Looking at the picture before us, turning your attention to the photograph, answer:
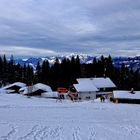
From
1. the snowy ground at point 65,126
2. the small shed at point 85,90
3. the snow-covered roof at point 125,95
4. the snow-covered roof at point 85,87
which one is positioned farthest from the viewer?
the snow-covered roof at point 85,87

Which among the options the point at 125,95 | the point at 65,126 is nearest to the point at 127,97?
the point at 125,95

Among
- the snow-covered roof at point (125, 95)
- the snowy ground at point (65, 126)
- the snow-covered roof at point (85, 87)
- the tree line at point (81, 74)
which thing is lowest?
the snowy ground at point (65, 126)

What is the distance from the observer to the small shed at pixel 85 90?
107 meters

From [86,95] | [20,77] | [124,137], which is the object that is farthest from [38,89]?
[124,137]

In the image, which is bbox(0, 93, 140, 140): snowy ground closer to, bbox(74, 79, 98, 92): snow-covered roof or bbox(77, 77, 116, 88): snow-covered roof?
bbox(74, 79, 98, 92): snow-covered roof

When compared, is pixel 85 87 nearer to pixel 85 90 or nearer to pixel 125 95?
pixel 85 90

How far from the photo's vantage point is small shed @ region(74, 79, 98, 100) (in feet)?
350

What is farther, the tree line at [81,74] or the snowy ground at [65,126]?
the tree line at [81,74]

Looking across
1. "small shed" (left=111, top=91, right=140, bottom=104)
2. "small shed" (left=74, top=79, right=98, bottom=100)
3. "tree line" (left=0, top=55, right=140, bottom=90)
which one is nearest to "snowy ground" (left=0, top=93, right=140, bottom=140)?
"small shed" (left=111, top=91, right=140, bottom=104)

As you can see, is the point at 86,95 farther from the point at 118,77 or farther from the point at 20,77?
the point at 20,77

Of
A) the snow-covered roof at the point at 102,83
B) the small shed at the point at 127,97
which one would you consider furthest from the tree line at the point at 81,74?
the small shed at the point at 127,97

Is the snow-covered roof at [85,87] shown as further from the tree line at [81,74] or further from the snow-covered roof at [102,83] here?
the tree line at [81,74]

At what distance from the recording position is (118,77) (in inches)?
5404

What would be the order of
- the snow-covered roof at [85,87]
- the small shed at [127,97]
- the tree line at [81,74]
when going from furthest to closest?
the tree line at [81,74] → the snow-covered roof at [85,87] → the small shed at [127,97]
